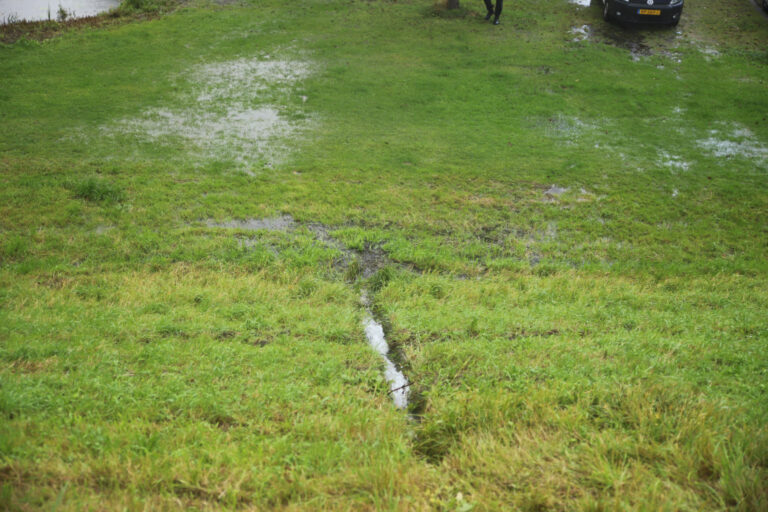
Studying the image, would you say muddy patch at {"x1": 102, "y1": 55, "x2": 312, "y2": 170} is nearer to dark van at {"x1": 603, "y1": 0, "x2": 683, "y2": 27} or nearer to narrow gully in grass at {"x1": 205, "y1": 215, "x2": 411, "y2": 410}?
narrow gully in grass at {"x1": 205, "y1": 215, "x2": 411, "y2": 410}

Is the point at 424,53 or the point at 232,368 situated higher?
the point at 424,53

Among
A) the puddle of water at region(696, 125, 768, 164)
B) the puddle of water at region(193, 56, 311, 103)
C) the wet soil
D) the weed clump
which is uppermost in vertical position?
the wet soil

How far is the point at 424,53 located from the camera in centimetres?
1973

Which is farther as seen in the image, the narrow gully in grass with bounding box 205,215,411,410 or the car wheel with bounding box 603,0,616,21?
the car wheel with bounding box 603,0,616,21

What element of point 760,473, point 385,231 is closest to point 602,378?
point 760,473

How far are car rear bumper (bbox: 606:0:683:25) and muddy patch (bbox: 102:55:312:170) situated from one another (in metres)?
13.3

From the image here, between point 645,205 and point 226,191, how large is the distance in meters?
9.63

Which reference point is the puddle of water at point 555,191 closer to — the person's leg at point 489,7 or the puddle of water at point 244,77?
the puddle of water at point 244,77

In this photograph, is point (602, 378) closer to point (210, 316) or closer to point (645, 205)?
point (210, 316)

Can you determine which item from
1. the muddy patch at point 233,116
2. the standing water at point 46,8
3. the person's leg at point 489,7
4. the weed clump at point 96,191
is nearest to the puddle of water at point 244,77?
the muddy patch at point 233,116

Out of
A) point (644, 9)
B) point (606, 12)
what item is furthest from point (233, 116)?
point (644, 9)

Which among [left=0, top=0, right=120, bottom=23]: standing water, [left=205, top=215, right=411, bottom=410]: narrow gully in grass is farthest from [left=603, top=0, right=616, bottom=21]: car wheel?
[left=0, top=0, right=120, bottom=23]: standing water

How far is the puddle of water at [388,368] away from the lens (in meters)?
4.93

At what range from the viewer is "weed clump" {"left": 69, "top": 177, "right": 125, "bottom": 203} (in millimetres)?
10281
